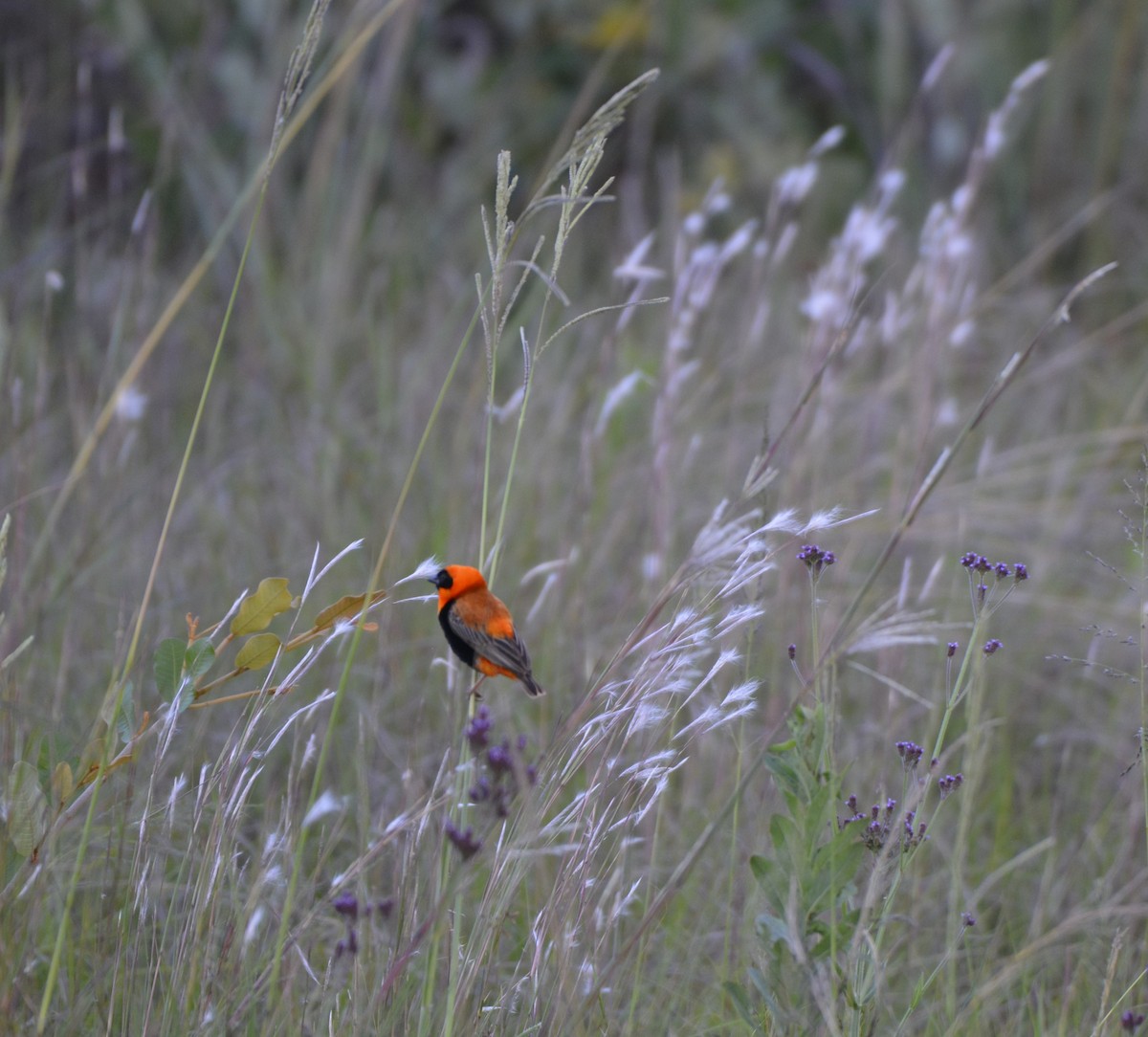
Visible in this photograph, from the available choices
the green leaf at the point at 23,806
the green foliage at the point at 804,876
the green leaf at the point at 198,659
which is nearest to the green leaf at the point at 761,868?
the green foliage at the point at 804,876

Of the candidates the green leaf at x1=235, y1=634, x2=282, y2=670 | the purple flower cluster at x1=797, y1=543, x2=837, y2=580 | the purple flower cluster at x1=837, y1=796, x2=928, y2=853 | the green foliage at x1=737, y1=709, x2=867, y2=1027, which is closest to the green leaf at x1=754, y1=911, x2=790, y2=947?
the green foliage at x1=737, y1=709, x2=867, y2=1027

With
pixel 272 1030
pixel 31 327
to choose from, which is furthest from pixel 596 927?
pixel 31 327

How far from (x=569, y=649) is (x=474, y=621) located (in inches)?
39.1

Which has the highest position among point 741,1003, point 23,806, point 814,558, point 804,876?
point 23,806

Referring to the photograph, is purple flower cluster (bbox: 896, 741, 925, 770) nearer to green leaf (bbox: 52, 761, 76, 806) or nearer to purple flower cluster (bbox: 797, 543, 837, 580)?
purple flower cluster (bbox: 797, 543, 837, 580)

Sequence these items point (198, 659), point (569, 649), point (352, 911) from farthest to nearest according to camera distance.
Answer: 1. point (569, 649)
2. point (198, 659)
3. point (352, 911)

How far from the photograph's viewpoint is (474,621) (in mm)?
1331

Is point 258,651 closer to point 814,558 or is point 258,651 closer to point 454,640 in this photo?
point 454,640

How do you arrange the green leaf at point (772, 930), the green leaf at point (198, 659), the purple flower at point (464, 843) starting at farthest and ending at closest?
1. the green leaf at point (198, 659)
2. the green leaf at point (772, 930)
3. the purple flower at point (464, 843)

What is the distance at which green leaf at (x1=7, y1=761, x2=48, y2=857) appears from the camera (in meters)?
1.21

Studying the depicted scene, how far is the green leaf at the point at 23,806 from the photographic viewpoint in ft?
3.96

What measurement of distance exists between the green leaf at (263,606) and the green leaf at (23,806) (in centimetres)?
25

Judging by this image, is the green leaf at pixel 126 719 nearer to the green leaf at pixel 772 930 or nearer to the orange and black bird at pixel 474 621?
the orange and black bird at pixel 474 621

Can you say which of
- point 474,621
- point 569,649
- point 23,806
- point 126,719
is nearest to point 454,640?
point 474,621
